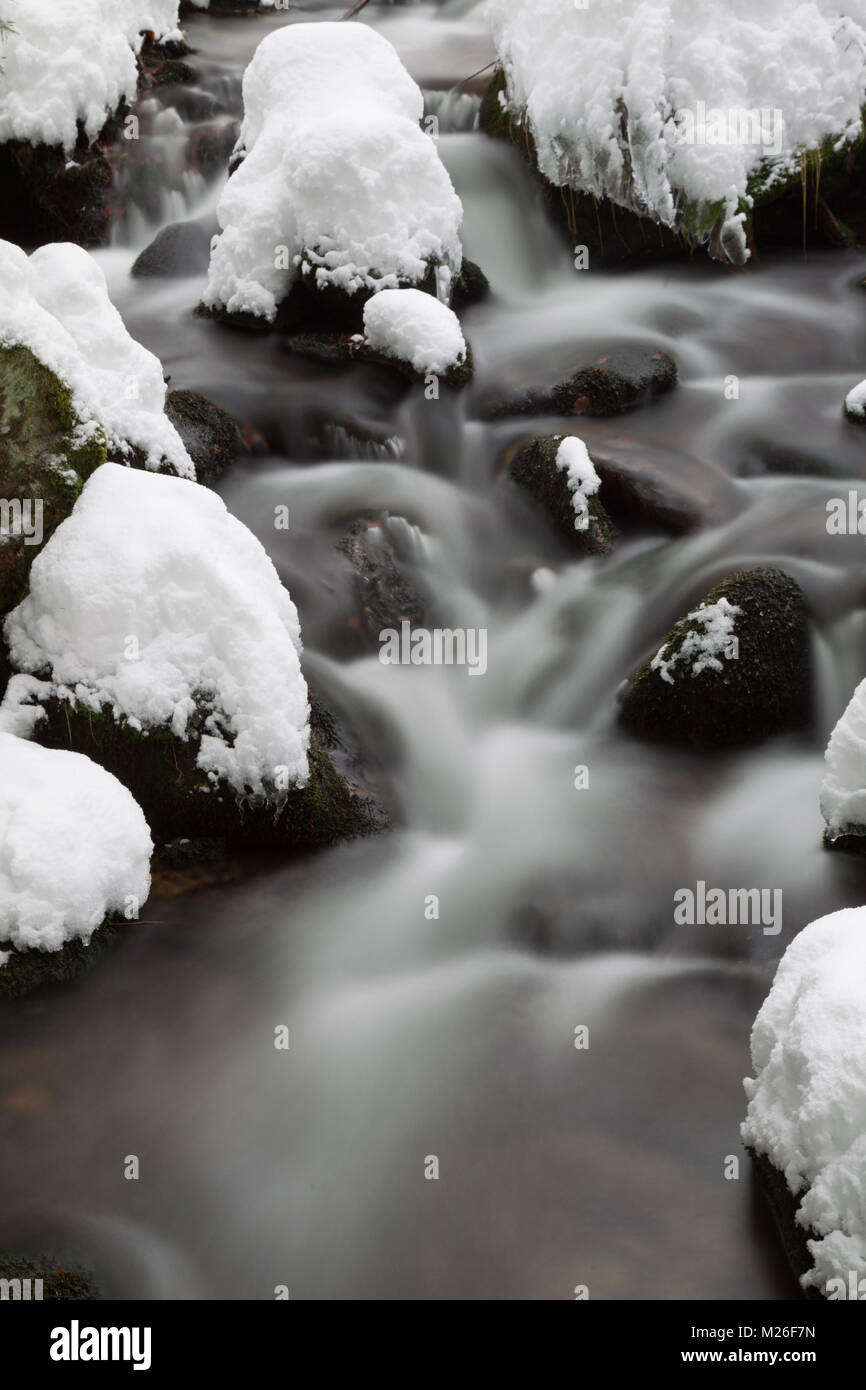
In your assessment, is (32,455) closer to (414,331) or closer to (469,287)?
(414,331)

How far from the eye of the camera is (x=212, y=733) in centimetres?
418

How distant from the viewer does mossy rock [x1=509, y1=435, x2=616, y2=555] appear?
20.0 feet

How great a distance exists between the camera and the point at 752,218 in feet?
28.7

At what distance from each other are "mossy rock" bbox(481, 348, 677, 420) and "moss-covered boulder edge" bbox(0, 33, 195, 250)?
388 cm

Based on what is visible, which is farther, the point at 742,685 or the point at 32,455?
the point at 742,685

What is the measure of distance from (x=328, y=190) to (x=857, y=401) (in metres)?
3.34

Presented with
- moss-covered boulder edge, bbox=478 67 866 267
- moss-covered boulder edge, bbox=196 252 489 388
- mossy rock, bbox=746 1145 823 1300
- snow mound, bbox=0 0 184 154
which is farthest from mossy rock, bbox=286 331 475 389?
mossy rock, bbox=746 1145 823 1300

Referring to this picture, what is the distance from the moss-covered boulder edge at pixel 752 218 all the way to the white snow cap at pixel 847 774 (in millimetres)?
5547

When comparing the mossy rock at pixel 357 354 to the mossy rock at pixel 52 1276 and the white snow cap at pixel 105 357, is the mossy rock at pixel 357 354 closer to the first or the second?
the white snow cap at pixel 105 357

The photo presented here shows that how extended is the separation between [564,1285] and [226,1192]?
929 mm

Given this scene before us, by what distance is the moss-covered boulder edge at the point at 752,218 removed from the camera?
28.3 ft

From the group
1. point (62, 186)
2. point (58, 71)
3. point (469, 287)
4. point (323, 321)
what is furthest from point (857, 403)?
point (58, 71)

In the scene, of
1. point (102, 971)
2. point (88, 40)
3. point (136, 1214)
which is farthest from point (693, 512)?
point (88, 40)

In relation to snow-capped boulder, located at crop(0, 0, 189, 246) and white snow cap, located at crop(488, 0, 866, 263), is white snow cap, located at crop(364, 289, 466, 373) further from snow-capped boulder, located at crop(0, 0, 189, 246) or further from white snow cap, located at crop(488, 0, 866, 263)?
snow-capped boulder, located at crop(0, 0, 189, 246)
